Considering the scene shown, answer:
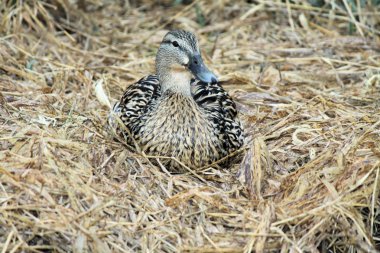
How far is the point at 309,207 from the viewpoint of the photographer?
4.45 meters

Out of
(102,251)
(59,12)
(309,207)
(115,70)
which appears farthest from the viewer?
(59,12)

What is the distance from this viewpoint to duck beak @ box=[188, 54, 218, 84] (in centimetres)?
500

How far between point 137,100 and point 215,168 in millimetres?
851

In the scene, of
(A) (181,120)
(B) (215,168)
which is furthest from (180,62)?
(B) (215,168)

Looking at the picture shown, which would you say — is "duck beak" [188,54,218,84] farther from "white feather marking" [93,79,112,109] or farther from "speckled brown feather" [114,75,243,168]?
"white feather marking" [93,79,112,109]

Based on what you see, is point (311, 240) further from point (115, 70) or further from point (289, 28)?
point (289, 28)

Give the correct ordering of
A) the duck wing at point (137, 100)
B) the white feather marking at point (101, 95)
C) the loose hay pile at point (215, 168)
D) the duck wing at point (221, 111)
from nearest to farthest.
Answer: the loose hay pile at point (215, 168)
the duck wing at point (221, 111)
the duck wing at point (137, 100)
the white feather marking at point (101, 95)

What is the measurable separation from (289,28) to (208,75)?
2701mm

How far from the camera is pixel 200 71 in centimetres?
503

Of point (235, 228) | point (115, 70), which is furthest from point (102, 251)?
point (115, 70)

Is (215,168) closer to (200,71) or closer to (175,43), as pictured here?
Result: (200,71)

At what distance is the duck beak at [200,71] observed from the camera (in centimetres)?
500

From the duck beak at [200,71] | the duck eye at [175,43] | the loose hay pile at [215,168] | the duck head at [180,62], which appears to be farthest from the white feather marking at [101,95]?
the duck beak at [200,71]

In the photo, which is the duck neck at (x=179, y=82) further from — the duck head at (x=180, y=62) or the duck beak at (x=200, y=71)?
the duck beak at (x=200, y=71)
